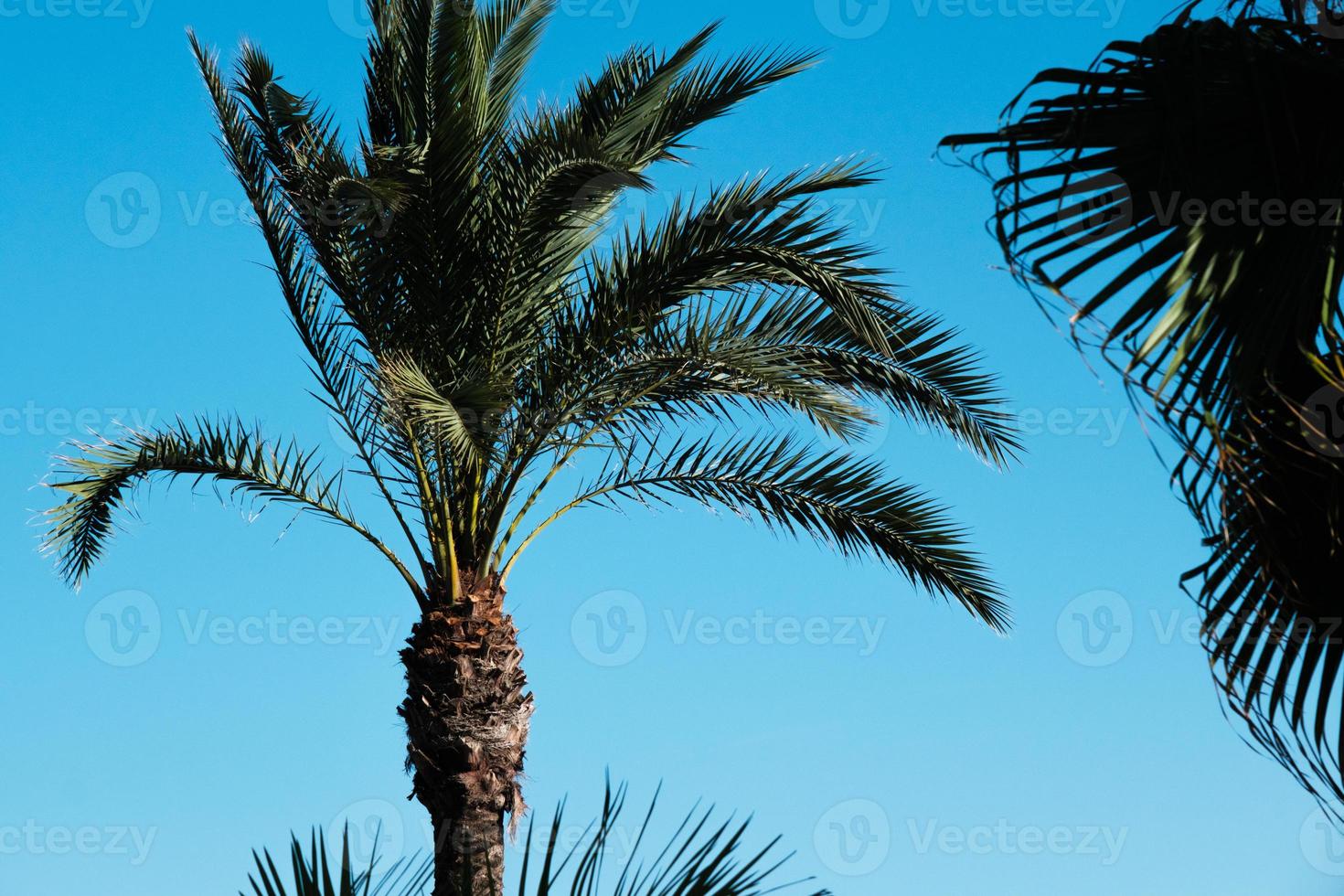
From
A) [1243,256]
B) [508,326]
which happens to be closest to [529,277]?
[508,326]

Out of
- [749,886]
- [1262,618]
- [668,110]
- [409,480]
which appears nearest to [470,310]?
[409,480]

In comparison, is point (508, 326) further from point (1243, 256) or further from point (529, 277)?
point (1243, 256)

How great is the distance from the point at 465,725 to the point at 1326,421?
6.25 metres

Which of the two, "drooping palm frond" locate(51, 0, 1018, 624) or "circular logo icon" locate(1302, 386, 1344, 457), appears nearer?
"circular logo icon" locate(1302, 386, 1344, 457)

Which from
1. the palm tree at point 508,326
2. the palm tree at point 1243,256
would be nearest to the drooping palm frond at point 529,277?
the palm tree at point 508,326

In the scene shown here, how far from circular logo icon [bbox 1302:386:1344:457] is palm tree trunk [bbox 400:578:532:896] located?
618cm

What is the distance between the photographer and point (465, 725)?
7891mm

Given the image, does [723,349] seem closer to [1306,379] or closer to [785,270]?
[785,270]

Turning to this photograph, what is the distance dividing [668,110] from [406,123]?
1.73 metres

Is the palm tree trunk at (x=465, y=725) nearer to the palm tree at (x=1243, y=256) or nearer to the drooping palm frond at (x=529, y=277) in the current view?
the drooping palm frond at (x=529, y=277)

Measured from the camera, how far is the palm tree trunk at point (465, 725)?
7801mm

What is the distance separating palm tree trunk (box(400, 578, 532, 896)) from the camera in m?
7.80

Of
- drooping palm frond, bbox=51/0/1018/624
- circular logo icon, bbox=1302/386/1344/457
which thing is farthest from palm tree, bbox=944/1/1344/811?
drooping palm frond, bbox=51/0/1018/624

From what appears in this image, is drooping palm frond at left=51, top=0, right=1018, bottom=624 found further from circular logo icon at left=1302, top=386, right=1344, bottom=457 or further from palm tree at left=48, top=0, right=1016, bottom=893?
circular logo icon at left=1302, top=386, right=1344, bottom=457
